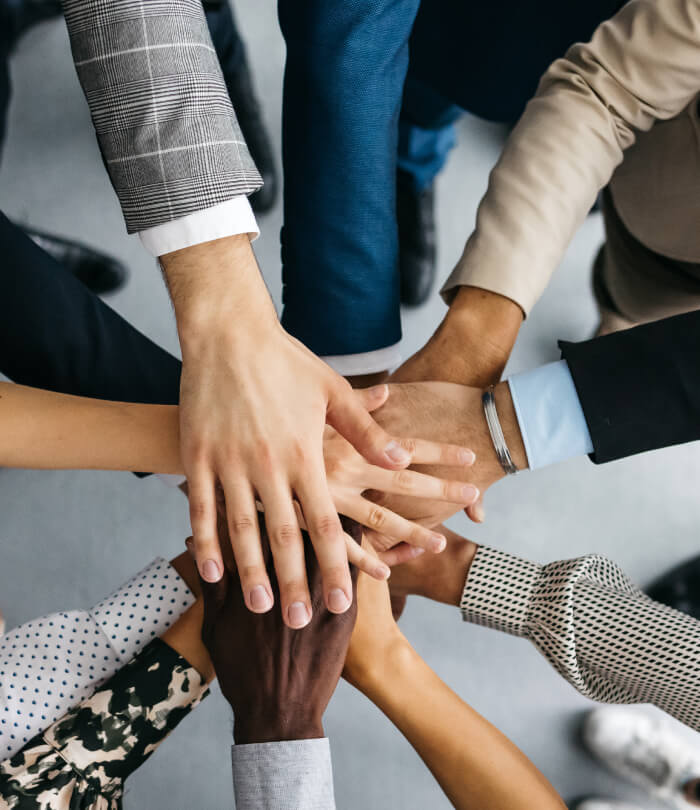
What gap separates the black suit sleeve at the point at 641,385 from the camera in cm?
81

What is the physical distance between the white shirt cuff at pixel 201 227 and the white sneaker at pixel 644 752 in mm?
1176

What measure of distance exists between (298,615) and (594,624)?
0.36m

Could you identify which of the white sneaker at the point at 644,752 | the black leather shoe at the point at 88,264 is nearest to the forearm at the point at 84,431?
the black leather shoe at the point at 88,264

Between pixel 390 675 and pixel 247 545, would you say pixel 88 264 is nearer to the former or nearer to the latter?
pixel 247 545

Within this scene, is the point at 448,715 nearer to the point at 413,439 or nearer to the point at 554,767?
the point at 413,439

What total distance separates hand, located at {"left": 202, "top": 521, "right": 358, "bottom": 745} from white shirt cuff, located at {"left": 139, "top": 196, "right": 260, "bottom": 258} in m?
0.37

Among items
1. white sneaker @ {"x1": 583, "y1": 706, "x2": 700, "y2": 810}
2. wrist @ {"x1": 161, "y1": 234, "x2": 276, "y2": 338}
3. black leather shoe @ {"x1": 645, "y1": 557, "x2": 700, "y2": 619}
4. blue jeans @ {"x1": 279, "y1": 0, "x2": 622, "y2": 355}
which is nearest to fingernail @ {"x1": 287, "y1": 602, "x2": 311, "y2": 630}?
wrist @ {"x1": 161, "y1": 234, "x2": 276, "y2": 338}

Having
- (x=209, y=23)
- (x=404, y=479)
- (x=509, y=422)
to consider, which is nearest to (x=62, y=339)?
(x=404, y=479)

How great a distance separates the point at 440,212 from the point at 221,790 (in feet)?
4.54

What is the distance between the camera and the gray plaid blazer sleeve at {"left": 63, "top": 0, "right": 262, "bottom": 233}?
0.73 m

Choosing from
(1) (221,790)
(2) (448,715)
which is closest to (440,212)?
(2) (448,715)

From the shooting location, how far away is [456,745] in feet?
2.56

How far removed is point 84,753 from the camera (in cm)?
77

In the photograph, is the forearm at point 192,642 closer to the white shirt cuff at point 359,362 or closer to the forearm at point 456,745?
the forearm at point 456,745
